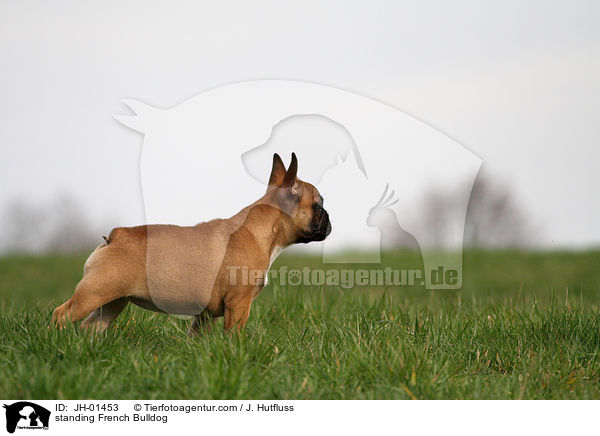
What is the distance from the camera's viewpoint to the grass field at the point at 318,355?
4.20 metres

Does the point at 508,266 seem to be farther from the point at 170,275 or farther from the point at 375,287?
the point at 170,275

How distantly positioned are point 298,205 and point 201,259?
962 millimetres

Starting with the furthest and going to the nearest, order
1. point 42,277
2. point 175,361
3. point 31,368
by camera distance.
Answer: point 42,277
point 175,361
point 31,368

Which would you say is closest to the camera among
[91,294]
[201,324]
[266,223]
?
[91,294]

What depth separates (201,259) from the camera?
4.98m

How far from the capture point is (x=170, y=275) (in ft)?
16.1

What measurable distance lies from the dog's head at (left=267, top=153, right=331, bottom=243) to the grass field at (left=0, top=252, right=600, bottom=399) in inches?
38.3

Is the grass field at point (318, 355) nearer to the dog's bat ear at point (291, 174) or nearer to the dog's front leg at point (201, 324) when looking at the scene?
the dog's front leg at point (201, 324)

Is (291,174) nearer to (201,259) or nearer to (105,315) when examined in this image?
(201,259)

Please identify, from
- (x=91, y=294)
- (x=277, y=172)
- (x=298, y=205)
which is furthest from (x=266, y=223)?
(x=91, y=294)
